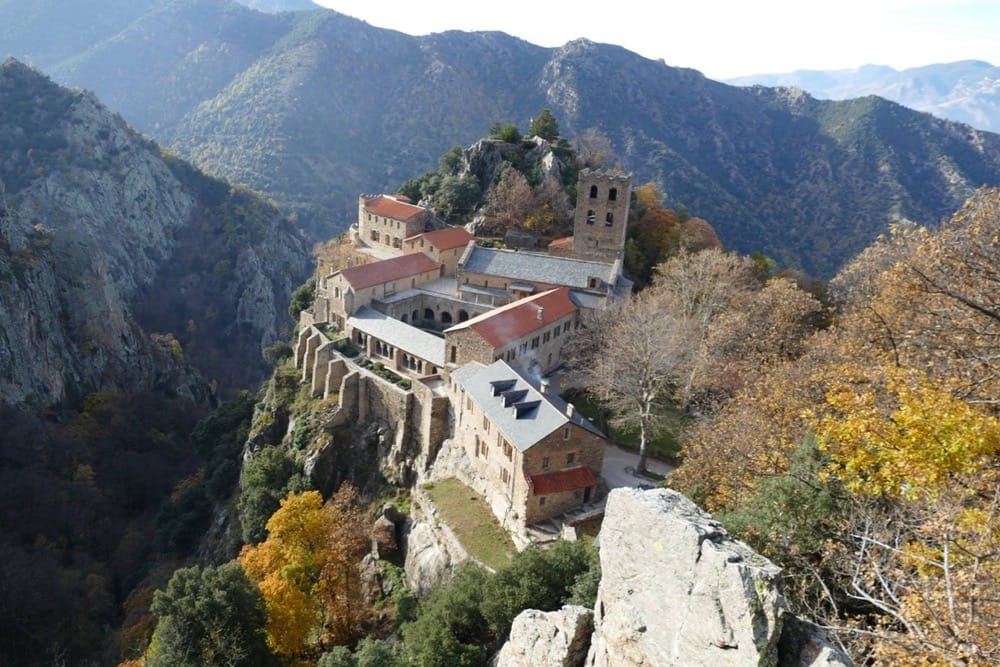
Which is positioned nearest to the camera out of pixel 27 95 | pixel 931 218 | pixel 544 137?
pixel 544 137

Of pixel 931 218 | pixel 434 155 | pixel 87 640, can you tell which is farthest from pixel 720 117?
pixel 87 640

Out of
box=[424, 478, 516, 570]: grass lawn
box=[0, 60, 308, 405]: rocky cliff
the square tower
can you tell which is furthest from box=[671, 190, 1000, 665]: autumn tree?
box=[0, 60, 308, 405]: rocky cliff

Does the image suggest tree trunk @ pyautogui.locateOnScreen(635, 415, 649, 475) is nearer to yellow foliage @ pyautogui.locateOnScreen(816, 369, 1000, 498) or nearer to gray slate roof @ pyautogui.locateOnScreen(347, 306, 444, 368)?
gray slate roof @ pyautogui.locateOnScreen(347, 306, 444, 368)

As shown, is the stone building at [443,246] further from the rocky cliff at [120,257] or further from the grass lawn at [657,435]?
the rocky cliff at [120,257]

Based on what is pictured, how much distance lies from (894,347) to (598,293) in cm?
2862

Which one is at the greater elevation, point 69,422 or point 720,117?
point 720,117

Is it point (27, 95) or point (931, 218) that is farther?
point (27, 95)

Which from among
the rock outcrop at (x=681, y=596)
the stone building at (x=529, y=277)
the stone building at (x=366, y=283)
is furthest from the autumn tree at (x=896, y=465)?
the stone building at (x=366, y=283)

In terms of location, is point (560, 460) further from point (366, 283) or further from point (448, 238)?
point (448, 238)

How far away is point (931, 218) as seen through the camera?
320ft

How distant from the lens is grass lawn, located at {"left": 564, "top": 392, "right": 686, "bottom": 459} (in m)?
38.1

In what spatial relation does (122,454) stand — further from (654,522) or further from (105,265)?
(654,522)

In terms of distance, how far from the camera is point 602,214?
56.7m

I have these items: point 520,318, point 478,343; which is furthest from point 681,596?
point 520,318
